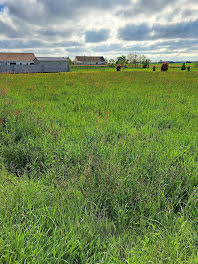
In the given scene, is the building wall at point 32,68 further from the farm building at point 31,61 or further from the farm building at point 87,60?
the farm building at point 87,60

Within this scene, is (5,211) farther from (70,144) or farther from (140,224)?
(70,144)

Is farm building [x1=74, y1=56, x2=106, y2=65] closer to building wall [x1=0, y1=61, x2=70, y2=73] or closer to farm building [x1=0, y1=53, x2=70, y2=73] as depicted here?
farm building [x1=0, y1=53, x2=70, y2=73]

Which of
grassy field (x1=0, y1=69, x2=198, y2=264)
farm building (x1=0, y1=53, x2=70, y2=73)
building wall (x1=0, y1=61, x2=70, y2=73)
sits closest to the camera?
grassy field (x1=0, y1=69, x2=198, y2=264)

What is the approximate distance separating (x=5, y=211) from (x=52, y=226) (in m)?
0.61

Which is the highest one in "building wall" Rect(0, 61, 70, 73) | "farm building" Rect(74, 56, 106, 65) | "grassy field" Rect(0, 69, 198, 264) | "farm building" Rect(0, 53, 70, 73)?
"farm building" Rect(74, 56, 106, 65)

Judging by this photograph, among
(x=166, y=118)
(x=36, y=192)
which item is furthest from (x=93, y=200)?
(x=166, y=118)

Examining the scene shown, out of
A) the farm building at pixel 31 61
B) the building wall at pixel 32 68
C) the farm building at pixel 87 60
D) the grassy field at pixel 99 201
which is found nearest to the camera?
the grassy field at pixel 99 201

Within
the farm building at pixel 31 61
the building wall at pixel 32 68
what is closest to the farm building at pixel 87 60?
the farm building at pixel 31 61

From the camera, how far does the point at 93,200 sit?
252 centimetres

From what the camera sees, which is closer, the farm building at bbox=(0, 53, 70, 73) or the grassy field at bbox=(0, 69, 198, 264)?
the grassy field at bbox=(0, 69, 198, 264)

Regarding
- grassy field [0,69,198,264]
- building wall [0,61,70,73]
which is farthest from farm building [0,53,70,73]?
grassy field [0,69,198,264]

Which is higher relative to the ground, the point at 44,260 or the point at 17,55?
the point at 17,55

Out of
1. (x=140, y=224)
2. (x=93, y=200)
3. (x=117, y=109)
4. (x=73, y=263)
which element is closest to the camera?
(x=73, y=263)

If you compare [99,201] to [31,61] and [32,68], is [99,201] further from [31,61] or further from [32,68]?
[31,61]
